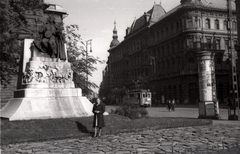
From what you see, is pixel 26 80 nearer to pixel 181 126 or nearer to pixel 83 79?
pixel 181 126

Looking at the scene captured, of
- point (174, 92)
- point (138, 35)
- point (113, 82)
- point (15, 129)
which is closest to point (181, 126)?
point (15, 129)

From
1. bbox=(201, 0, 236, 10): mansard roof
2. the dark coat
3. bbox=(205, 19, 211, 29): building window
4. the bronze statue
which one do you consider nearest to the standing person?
the dark coat

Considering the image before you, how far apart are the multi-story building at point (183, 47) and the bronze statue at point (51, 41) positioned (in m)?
33.5

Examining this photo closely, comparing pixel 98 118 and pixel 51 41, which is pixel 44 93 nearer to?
pixel 51 41

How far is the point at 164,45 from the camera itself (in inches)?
2231

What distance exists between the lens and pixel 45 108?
11.7 m

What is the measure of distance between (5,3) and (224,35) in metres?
44.2

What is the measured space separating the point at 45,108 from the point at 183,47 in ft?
135

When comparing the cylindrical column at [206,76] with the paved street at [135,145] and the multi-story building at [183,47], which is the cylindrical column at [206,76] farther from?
the multi-story building at [183,47]

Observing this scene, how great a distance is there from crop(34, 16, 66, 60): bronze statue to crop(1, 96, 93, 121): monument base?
238cm

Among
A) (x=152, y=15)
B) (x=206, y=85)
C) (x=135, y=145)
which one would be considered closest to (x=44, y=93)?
(x=135, y=145)

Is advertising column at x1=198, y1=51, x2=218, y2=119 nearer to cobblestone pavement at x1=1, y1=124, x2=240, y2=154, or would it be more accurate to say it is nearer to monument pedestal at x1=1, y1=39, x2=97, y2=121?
monument pedestal at x1=1, y1=39, x2=97, y2=121

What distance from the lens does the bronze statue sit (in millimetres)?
12852

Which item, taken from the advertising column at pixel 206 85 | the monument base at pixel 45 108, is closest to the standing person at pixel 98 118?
the monument base at pixel 45 108
